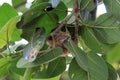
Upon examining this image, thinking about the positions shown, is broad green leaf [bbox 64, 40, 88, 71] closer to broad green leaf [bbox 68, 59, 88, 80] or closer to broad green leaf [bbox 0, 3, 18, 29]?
broad green leaf [bbox 68, 59, 88, 80]

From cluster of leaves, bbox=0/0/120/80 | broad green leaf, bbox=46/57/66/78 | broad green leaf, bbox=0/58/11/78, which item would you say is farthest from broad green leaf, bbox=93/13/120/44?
broad green leaf, bbox=0/58/11/78

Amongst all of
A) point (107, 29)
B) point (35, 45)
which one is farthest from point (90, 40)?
point (35, 45)

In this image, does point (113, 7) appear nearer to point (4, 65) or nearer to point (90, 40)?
point (90, 40)

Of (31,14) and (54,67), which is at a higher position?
(31,14)

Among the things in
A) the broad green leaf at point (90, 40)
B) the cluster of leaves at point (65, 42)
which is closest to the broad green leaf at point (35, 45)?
the cluster of leaves at point (65, 42)

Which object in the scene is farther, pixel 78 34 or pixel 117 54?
pixel 78 34

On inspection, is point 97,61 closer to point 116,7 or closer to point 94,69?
point 94,69

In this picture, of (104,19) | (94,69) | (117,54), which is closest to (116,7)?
(104,19)
